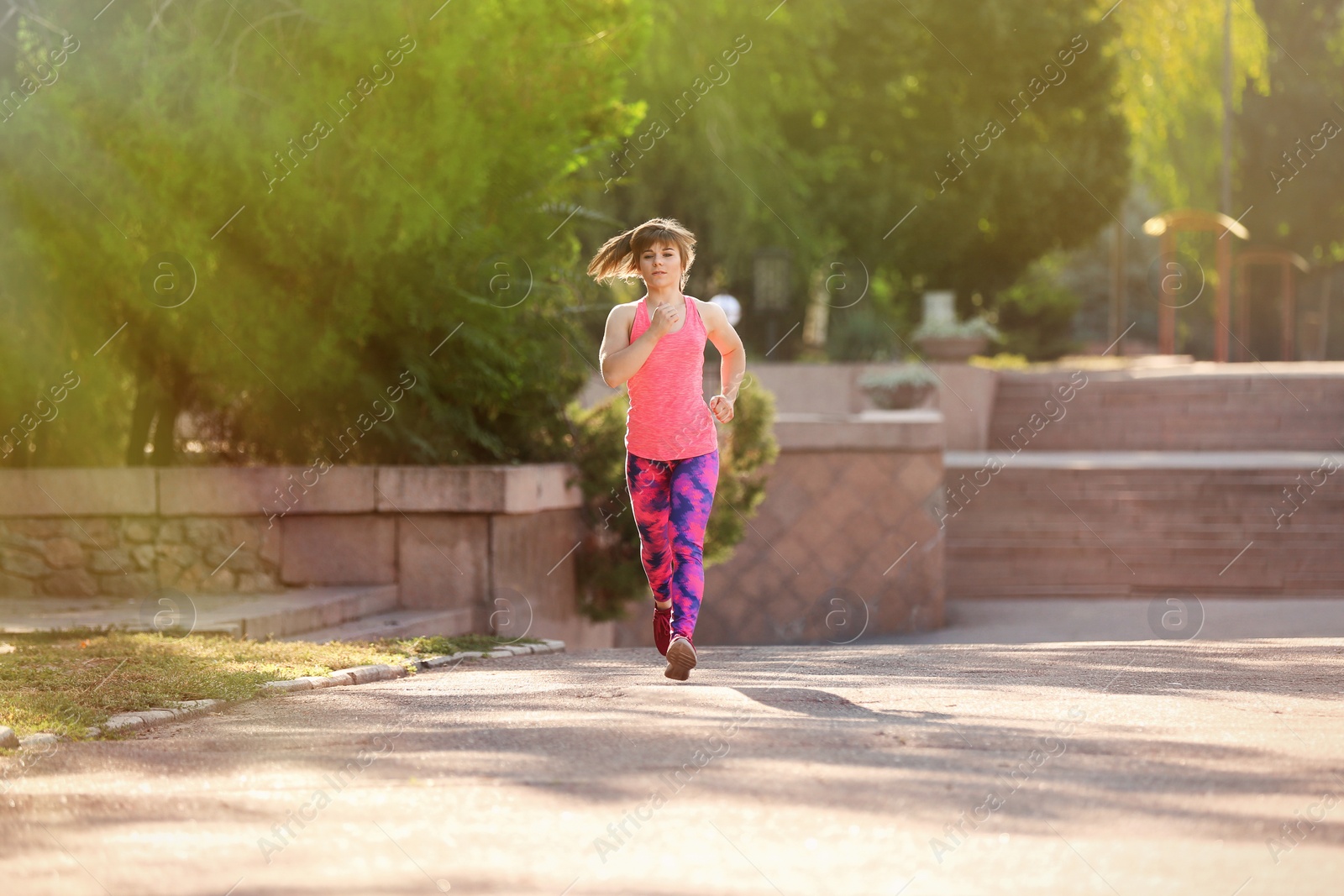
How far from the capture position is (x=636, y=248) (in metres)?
6.00

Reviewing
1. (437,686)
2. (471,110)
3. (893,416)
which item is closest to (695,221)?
(893,416)

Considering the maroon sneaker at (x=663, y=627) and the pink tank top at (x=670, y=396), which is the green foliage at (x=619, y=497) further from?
the pink tank top at (x=670, y=396)

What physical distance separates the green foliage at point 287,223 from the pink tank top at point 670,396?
3197 millimetres

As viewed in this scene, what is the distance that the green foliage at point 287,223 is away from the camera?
859 cm

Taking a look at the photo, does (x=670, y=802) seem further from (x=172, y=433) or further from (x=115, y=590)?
(x=172, y=433)

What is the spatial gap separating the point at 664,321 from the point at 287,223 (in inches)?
148

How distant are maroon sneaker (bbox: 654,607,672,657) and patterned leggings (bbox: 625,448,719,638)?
170mm

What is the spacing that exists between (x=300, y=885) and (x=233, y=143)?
6.30 meters

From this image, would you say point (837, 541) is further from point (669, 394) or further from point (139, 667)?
point (139, 667)

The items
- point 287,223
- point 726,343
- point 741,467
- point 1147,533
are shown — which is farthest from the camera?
point 1147,533

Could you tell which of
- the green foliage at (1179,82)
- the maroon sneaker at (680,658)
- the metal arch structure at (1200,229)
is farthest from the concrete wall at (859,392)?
the maroon sneaker at (680,658)

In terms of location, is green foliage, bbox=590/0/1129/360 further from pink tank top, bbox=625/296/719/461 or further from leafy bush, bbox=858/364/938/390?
pink tank top, bbox=625/296/719/461

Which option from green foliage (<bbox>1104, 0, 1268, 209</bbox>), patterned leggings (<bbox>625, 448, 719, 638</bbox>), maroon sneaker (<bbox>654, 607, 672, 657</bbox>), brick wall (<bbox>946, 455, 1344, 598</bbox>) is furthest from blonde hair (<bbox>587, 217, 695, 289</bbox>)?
green foliage (<bbox>1104, 0, 1268, 209</bbox>)

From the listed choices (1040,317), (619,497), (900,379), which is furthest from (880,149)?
(619,497)
